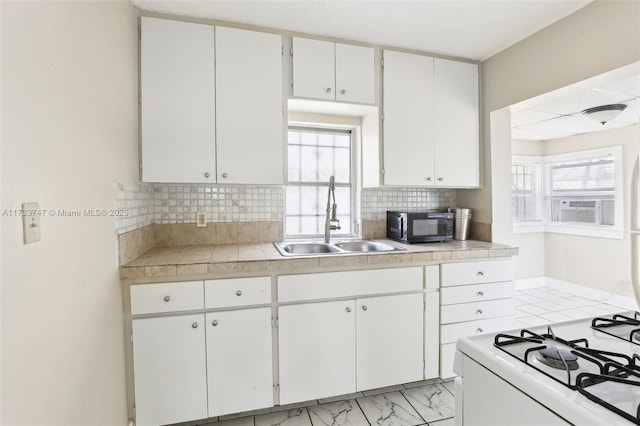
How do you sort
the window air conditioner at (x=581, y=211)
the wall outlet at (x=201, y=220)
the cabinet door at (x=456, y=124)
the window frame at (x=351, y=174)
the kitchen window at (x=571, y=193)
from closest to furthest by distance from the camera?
the wall outlet at (x=201, y=220), the cabinet door at (x=456, y=124), the window frame at (x=351, y=174), the kitchen window at (x=571, y=193), the window air conditioner at (x=581, y=211)

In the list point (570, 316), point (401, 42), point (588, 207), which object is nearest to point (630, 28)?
point (401, 42)

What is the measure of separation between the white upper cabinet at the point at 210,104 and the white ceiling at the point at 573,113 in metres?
1.95

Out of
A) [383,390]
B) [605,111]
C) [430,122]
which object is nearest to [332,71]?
[430,122]

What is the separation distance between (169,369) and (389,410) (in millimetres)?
1310

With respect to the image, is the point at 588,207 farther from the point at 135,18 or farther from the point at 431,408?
the point at 135,18

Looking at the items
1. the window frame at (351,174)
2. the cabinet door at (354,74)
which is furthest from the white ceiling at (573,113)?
the window frame at (351,174)

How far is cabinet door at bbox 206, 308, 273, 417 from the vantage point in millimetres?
1646

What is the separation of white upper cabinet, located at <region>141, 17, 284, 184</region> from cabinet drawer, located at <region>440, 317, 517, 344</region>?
1.52 m

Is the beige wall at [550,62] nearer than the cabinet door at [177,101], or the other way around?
the beige wall at [550,62]

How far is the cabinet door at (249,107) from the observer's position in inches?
76.2

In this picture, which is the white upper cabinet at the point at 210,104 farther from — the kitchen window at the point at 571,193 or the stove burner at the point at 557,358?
the kitchen window at the point at 571,193

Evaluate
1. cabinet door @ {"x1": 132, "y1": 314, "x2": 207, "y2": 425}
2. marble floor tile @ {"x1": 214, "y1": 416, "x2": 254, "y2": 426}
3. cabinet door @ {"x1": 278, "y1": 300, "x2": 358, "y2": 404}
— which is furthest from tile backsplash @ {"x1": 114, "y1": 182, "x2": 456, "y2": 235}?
marble floor tile @ {"x1": 214, "y1": 416, "x2": 254, "y2": 426}

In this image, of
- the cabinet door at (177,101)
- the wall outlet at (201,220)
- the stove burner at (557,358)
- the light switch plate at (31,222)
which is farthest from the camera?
the wall outlet at (201,220)

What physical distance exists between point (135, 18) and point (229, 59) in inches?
22.6
